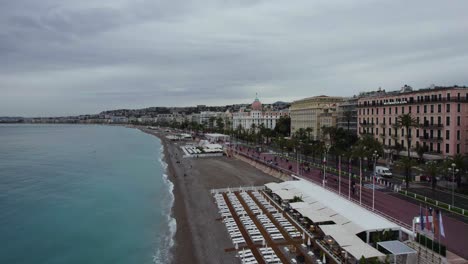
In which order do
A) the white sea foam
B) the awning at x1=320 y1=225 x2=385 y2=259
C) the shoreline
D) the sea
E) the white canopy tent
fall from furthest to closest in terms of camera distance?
the sea < the white sea foam < the shoreline < the white canopy tent < the awning at x1=320 y1=225 x2=385 y2=259

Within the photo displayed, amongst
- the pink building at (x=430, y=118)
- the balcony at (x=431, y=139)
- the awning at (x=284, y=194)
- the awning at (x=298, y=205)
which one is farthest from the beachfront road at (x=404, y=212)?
the pink building at (x=430, y=118)

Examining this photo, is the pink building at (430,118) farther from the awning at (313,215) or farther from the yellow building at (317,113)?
the awning at (313,215)

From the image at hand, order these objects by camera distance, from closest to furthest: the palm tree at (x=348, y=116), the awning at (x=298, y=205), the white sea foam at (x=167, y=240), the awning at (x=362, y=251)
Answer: the awning at (x=362, y=251) → the white sea foam at (x=167, y=240) → the awning at (x=298, y=205) → the palm tree at (x=348, y=116)

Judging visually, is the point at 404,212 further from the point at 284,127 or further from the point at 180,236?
the point at 284,127

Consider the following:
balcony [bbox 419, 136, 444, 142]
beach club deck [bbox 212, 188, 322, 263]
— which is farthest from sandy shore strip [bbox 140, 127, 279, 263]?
balcony [bbox 419, 136, 444, 142]

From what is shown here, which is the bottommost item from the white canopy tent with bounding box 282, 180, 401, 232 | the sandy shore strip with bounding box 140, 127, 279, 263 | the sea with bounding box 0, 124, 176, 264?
the sea with bounding box 0, 124, 176, 264

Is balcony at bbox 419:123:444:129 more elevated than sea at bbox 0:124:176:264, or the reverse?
balcony at bbox 419:123:444:129

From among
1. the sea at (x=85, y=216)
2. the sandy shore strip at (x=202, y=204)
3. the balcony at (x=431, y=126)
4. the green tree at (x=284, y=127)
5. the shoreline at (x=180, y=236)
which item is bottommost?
the sea at (x=85, y=216)

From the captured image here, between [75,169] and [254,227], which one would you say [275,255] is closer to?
[254,227]

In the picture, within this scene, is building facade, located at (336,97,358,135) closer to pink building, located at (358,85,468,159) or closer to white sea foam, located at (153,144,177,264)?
pink building, located at (358,85,468,159)
